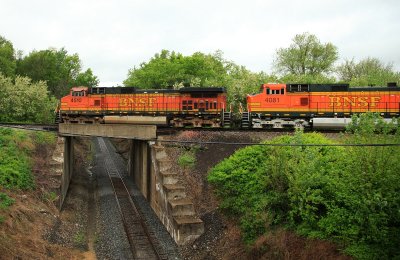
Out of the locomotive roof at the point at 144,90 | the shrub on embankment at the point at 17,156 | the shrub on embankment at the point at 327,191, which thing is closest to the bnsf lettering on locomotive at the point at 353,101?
the locomotive roof at the point at 144,90

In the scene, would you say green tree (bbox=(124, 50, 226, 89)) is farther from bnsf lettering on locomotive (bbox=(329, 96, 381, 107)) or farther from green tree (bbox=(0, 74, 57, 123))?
bnsf lettering on locomotive (bbox=(329, 96, 381, 107))

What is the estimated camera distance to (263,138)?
24.8 metres

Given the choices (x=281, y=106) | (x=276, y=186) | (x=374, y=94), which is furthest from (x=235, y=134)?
(x=374, y=94)

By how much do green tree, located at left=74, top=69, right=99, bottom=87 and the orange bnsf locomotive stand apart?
195 feet

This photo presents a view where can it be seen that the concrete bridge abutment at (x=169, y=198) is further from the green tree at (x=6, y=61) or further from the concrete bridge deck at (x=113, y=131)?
the green tree at (x=6, y=61)

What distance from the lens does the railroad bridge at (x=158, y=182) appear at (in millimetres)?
19719

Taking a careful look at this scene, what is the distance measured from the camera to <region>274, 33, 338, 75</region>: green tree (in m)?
58.4

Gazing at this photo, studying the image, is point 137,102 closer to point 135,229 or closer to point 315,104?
point 135,229

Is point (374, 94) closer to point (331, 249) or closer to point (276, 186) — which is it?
point (276, 186)

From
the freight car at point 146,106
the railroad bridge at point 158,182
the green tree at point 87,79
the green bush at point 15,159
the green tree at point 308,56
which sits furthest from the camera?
the green tree at point 87,79

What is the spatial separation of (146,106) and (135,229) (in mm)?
13607

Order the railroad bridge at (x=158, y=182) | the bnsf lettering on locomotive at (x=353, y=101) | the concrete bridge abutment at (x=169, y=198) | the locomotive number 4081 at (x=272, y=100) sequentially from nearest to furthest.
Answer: the concrete bridge abutment at (x=169, y=198)
the railroad bridge at (x=158, y=182)
the bnsf lettering on locomotive at (x=353, y=101)
the locomotive number 4081 at (x=272, y=100)

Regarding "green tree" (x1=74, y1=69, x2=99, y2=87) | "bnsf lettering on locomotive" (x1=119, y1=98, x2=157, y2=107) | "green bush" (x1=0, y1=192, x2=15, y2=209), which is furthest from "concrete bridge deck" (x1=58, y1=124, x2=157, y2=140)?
"green tree" (x1=74, y1=69, x2=99, y2=87)

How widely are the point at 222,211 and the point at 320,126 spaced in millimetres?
11982
